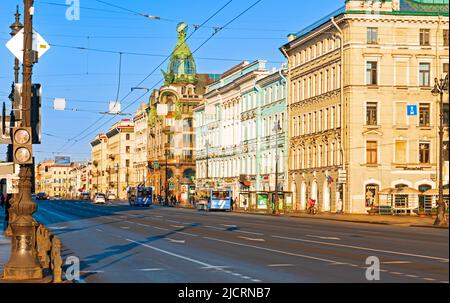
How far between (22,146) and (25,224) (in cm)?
164

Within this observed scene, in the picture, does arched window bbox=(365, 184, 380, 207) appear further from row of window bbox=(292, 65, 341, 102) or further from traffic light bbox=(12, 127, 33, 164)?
traffic light bbox=(12, 127, 33, 164)

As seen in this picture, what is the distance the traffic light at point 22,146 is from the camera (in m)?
16.2

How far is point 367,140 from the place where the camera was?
232 ft

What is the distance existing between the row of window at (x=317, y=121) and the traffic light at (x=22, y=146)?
57.3 m

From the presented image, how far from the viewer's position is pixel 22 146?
16.2 m

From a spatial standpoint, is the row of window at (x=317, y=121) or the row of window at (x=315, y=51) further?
the row of window at (x=315, y=51)

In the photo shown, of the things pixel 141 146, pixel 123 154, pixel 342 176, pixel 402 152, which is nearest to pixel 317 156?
pixel 402 152

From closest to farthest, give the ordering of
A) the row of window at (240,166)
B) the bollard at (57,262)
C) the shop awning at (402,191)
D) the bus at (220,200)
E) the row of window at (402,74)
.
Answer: the bollard at (57,262) < the shop awning at (402,191) < the row of window at (402,74) < the bus at (220,200) < the row of window at (240,166)

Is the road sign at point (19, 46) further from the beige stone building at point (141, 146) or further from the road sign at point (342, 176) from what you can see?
the beige stone building at point (141, 146)

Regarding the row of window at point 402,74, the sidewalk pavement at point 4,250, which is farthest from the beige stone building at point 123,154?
the sidewalk pavement at point 4,250

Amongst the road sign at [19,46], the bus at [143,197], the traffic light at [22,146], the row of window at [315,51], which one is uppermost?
the row of window at [315,51]
